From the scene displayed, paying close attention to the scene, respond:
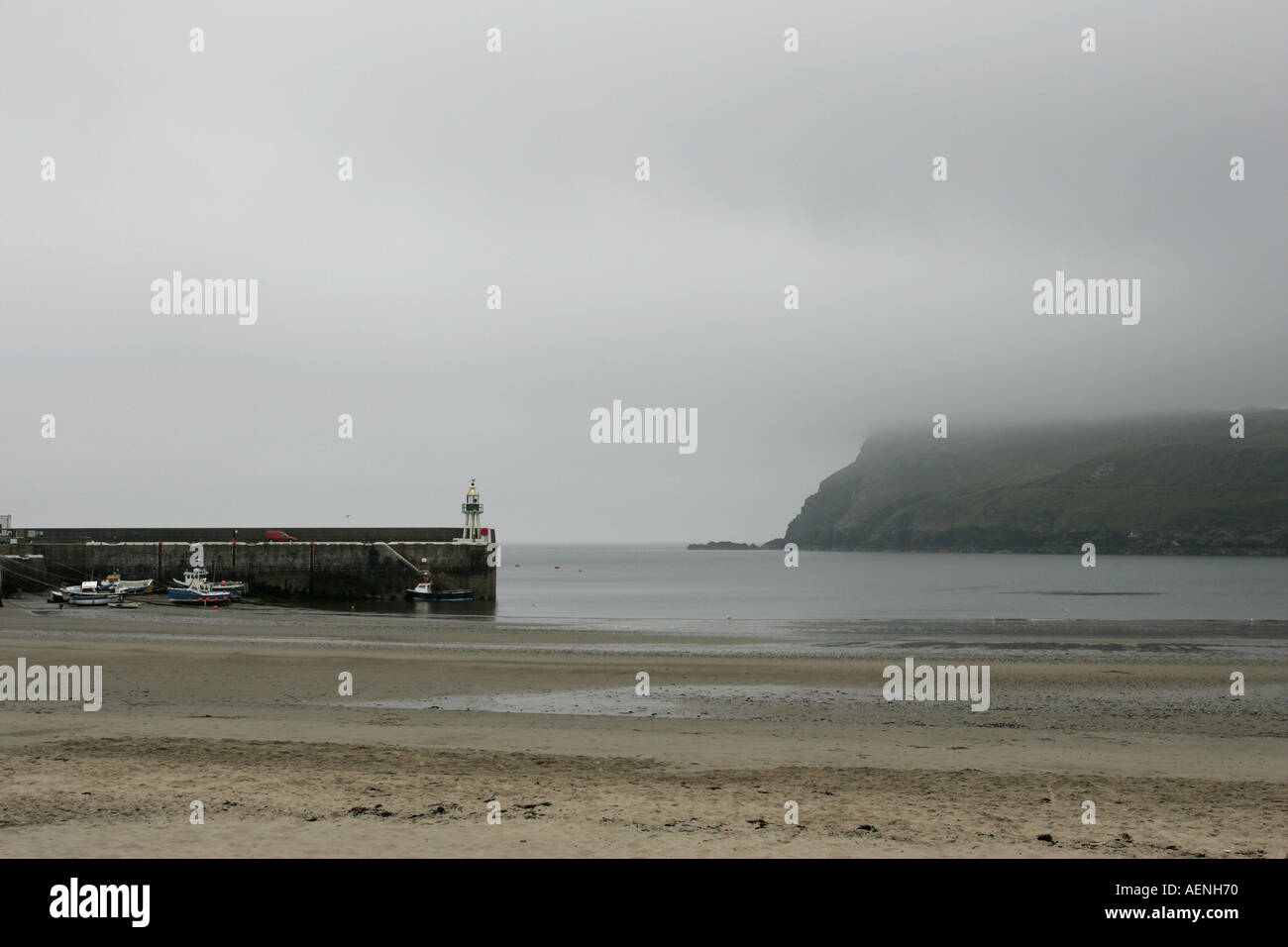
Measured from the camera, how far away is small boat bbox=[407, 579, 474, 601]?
7381cm

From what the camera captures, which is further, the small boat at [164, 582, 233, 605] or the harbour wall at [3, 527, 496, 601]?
the harbour wall at [3, 527, 496, 601]

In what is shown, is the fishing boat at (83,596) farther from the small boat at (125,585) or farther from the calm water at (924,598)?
the calm water at (924,598)

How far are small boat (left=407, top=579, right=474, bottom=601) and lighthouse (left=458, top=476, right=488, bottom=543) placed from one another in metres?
6.19

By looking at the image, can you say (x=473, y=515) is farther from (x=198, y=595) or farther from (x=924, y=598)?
(x=924, y=598)

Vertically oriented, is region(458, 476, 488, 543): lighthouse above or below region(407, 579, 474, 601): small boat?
above

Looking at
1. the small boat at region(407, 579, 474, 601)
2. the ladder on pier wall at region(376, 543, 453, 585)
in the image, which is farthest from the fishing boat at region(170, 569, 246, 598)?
the small boat at region(407, 579, 474, 601)

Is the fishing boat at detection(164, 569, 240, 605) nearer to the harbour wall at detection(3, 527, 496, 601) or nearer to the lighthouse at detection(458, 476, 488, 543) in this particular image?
the harbour wall at detection(3, 527, 496, 601)

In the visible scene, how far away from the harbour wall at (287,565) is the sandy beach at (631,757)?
38.5 m

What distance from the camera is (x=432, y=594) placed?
2926 inches

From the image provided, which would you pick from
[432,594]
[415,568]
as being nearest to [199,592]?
[432,594]

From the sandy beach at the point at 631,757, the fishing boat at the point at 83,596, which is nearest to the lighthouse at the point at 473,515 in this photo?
the fishing boat at the point at 83,596
